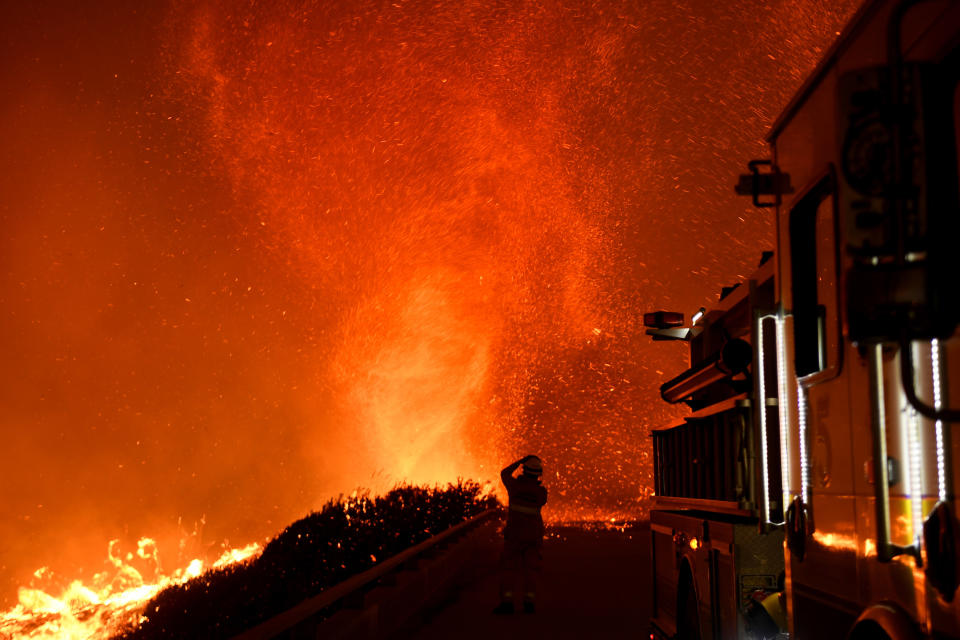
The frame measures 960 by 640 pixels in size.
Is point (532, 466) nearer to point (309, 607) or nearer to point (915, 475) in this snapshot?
point (309, 607)

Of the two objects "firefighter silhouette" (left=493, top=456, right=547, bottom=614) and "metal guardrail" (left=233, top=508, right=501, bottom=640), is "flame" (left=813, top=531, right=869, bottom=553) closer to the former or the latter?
"metal guardrail" (left=233, top=508, right=501, bottom=640)

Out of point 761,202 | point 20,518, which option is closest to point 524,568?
point 761,202

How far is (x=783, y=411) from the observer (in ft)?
15.1

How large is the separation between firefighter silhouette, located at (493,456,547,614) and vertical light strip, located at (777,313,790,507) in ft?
27.1

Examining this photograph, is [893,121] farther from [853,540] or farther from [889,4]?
[853,540]

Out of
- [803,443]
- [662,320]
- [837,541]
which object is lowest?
[837,541]

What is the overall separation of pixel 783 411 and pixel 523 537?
892 cm

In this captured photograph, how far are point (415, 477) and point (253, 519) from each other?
2374 inches

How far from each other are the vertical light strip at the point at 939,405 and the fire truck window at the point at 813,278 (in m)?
0.88

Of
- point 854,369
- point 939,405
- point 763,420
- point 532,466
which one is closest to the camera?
point 939,405

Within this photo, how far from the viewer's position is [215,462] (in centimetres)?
9644

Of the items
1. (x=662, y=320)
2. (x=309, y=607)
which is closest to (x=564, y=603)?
(x=662, y=320)

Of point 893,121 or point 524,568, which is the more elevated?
point 893,121

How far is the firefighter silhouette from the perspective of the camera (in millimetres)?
12984
